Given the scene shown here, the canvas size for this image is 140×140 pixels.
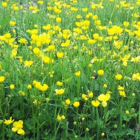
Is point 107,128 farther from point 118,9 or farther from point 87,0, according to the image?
point 87,0

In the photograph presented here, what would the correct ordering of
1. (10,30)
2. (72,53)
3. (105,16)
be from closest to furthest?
(72,53), (10,30), (105,16)

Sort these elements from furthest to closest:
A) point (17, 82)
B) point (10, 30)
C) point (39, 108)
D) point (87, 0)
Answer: point (87, 0)
point (10, 30)
point (17, 82)
point (39, 108)

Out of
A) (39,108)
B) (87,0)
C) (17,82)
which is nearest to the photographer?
(39,108)

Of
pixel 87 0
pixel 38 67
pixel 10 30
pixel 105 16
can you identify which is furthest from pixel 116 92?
pixel 87 0

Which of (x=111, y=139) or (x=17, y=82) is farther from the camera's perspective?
(x=17, y=82)

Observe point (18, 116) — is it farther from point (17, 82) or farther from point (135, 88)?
point (135, 88)

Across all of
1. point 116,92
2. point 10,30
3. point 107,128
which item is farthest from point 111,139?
point 10,30

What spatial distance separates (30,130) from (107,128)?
0.46 m

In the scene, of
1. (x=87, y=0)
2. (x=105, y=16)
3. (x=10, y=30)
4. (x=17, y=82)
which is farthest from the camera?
(x=87, y=0)

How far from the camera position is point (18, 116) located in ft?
6.31

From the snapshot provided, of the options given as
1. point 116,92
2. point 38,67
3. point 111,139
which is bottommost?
point 111,139

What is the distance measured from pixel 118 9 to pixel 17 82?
217 cm

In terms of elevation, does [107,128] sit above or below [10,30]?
below

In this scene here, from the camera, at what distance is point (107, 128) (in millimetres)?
1882
